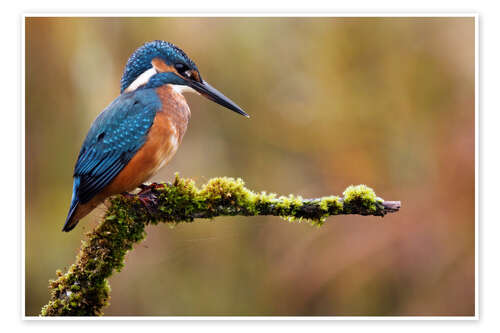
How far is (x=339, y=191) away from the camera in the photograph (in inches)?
150

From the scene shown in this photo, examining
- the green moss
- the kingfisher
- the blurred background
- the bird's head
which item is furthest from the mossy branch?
the blurred background

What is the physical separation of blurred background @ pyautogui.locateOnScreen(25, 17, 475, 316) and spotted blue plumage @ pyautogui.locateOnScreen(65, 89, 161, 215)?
1018mm

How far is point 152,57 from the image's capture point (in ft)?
7.93

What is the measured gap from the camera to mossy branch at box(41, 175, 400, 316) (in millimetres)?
2035

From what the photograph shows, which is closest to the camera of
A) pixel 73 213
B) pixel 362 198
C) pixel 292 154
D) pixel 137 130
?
pixel 362 198

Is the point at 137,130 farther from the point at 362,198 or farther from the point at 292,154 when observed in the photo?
the point at 292,154

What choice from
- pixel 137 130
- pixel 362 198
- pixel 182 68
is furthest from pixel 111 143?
pixel 362 198

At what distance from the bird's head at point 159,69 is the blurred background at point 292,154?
39.8 inches

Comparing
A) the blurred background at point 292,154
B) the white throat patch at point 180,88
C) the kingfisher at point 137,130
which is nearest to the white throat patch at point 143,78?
the kingfisher at point 137,130

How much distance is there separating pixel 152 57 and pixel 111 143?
1.60 feet

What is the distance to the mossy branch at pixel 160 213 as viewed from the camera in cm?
204

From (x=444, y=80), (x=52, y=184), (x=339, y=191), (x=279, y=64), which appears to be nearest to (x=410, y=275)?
(x=339, y=191)

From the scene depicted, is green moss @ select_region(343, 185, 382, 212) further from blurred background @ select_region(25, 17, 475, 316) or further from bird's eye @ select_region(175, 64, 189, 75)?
blurred background @ select_region(25, 17, 475, 316)
